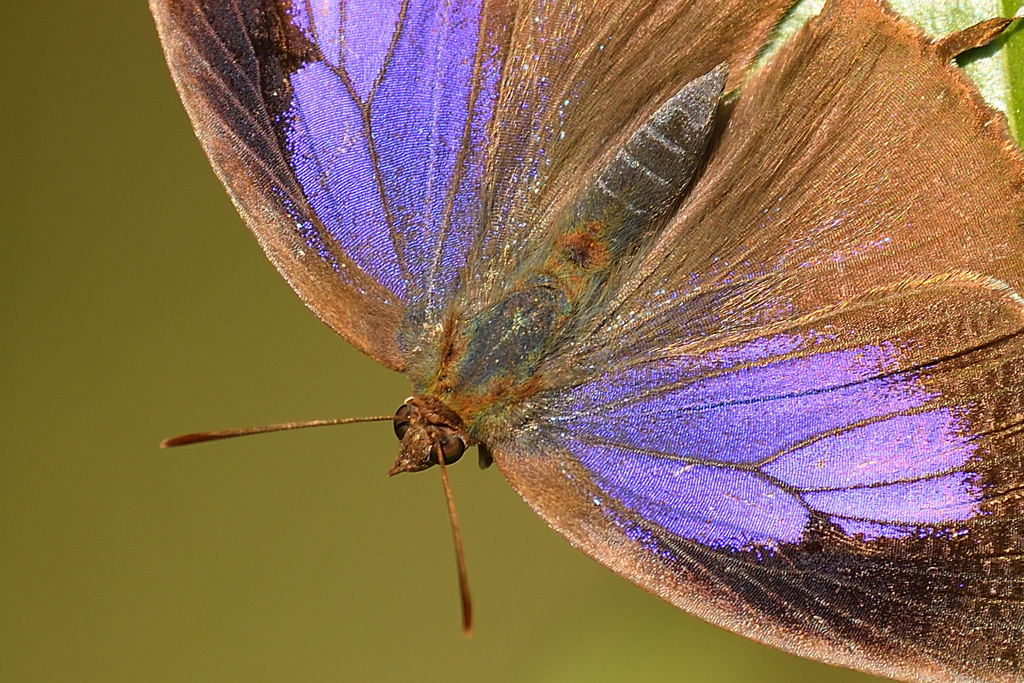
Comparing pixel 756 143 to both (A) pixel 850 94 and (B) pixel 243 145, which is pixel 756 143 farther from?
(B) pixel 243 145

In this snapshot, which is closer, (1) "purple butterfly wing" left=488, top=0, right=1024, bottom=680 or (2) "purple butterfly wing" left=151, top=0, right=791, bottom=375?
(1) "purple butterfly wing" left=488, top=0, right=1024, bottom=680

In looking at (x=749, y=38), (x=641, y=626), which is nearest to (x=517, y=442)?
(x=749, y=38)

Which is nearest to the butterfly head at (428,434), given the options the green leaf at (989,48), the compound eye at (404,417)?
the compound eye at (404,417)

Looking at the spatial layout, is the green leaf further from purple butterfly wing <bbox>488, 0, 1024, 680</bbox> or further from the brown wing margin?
the brown wing margin

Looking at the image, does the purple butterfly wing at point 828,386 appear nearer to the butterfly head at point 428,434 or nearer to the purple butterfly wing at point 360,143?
the butterfly head at point 428,434

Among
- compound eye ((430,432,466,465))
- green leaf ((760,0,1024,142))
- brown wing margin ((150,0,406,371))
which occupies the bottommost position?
compound eye ((430,432,466,465))

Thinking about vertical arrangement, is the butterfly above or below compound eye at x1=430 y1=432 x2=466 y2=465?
above

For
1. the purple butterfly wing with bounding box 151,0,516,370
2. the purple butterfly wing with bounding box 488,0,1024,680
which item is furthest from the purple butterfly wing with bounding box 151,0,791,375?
the purple butterfly wing with bounding box 488,0,1024,680
